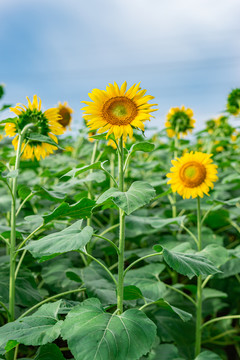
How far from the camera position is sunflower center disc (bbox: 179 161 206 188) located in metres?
1.80

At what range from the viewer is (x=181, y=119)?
286 cm

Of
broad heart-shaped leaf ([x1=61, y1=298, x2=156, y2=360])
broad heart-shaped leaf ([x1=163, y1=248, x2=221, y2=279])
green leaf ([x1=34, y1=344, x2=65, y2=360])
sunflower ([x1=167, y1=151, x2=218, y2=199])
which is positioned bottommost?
green leaf ([x1=34, y1=344, x2=65, y2=360])

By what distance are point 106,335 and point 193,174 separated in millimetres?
1014

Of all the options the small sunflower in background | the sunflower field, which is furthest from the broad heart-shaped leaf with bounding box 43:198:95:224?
the small sunflower in background

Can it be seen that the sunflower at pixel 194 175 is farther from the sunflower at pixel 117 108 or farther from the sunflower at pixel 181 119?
the sunflower at pixel 181 119

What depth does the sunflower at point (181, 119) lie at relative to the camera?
9.37 feet

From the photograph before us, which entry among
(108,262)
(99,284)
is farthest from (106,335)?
(108,262)

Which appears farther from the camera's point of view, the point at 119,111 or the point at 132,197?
the point at 119,111

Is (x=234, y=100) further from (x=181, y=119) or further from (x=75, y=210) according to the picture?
(x=75, y=210)

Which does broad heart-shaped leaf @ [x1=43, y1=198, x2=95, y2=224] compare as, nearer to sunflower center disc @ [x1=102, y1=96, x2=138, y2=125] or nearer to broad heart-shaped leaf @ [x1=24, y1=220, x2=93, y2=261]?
broad heart-shaped leaf @ [x1=24, y1=220, x2=93, y2=261]

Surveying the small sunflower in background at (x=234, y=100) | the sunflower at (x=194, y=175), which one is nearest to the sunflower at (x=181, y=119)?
the small sunflower in background at (x=234, y=100)

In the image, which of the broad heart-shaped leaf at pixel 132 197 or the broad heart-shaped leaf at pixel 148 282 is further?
the broad heart-shaped leaf at pixel 148 282

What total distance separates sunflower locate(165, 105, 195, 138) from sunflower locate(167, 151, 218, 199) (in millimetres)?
1075

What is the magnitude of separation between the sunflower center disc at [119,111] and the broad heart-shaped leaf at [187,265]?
45 centimetres
